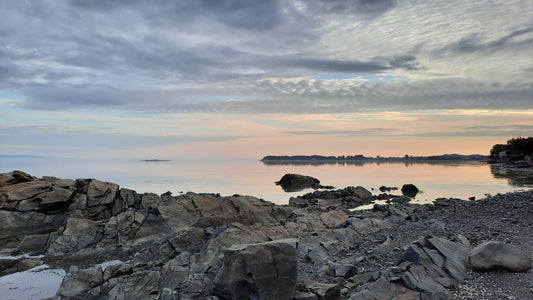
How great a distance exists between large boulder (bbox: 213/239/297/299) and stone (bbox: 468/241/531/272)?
651 cm

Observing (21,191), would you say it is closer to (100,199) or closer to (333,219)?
(100,199)

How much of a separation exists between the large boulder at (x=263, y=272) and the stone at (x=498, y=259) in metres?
6.51

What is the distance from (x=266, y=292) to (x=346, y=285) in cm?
301

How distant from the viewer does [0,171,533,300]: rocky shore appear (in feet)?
35.0

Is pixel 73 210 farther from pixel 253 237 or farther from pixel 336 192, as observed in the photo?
pixel 336 192

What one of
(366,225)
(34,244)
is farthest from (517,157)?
(34,244)

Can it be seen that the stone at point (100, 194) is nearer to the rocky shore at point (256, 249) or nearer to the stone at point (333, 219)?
the rocky shore at point (256, 249)

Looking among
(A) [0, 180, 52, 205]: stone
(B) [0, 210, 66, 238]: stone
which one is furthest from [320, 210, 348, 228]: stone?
(A) [0, 180, 52, 205]: stone

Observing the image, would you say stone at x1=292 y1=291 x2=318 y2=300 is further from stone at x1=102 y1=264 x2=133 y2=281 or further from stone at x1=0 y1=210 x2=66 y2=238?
stone at x1=0 y1=210 x2=66 y2=238

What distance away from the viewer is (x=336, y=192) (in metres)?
49.6

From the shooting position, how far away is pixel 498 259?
11.8 metres

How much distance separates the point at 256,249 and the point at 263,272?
693mm

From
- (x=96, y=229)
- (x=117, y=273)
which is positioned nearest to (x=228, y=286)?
(x=117, y=273)

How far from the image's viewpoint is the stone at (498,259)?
1165cm
